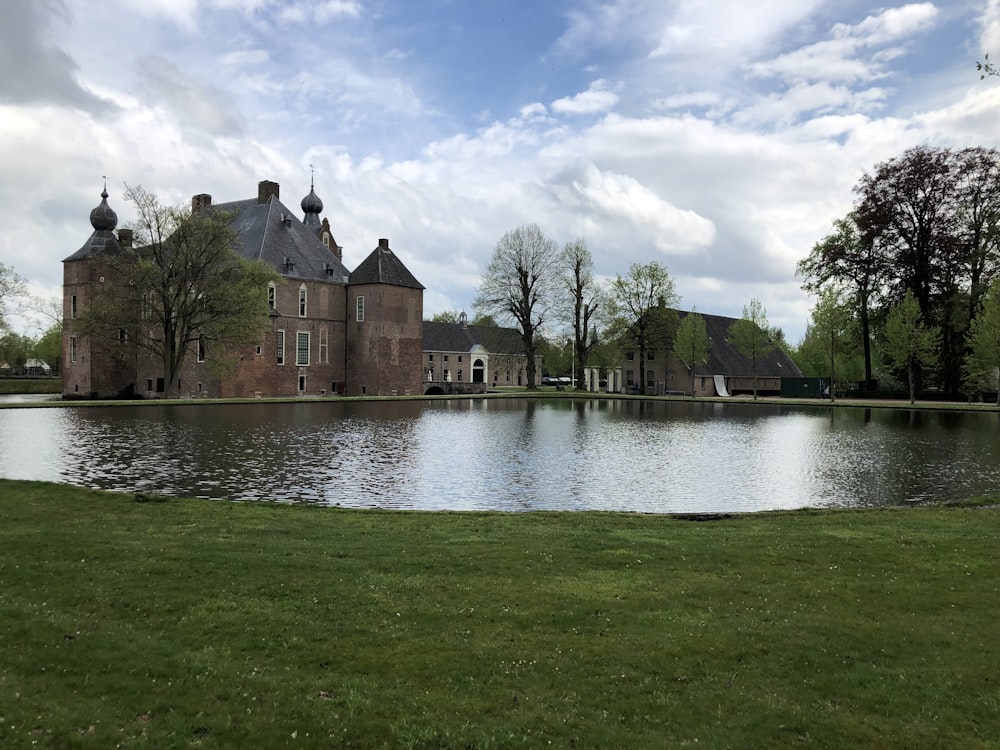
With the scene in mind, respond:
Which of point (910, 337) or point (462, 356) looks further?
point (462, 356)

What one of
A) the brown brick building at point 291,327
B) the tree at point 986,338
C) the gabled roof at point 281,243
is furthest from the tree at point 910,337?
the gabled roof at point 281,243

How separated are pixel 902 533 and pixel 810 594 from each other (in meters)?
4.82

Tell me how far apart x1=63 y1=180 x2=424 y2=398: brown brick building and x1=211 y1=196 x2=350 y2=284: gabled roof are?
5.0 inches

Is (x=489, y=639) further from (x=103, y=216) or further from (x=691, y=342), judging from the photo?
(x=691, y=342)

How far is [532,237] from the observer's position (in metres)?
81.1

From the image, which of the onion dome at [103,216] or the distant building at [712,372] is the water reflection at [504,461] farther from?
the distant building at [712,372]

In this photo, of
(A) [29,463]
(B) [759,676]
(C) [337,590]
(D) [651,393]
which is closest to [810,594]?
(B) [759,676]

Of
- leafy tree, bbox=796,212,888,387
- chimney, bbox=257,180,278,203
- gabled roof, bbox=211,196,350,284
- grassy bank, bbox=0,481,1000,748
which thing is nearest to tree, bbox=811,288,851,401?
leafy tree, bbox=796,212,888,387

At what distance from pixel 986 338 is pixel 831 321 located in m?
14.3

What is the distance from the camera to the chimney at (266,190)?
Result: 7494 centimetres

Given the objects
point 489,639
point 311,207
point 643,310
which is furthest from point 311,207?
point 489,639

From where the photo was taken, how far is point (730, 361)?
93.9 m

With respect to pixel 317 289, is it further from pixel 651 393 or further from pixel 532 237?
pixel 651 393

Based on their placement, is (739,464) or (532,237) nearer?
(739,464)
